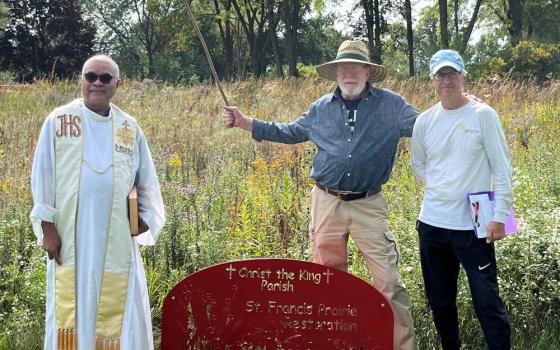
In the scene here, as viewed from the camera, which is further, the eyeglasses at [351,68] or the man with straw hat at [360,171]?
the eyeglasses at [351,68]

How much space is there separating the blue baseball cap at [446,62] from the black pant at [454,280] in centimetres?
93

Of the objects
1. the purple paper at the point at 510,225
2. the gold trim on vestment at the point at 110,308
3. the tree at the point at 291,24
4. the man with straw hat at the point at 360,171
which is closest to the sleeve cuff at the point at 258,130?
the man with straw hat at the point at 360,171

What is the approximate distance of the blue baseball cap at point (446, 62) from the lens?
3.44 metres

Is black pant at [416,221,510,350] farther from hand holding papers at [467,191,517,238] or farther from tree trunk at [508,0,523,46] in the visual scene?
tree trunk at [508,0,523,46]

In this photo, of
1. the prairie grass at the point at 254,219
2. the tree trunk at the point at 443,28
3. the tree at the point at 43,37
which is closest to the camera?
the prairie grass at the point at 254,219

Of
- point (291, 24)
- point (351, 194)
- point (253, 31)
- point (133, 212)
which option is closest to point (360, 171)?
point (351, 194)

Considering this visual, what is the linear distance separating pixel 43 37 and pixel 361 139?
3565 cm

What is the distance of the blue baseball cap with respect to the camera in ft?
11.3

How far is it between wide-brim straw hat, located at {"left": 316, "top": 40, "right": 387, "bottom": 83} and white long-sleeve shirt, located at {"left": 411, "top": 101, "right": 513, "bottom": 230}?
0.65 m

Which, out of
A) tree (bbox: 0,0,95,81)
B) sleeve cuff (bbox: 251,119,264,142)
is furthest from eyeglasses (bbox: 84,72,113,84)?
tree (bbox: 0,0,95,81)

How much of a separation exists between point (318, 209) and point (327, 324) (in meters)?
0.86

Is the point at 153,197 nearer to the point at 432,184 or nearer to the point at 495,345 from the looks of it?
the point at 432,184

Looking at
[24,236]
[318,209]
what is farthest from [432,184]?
[24,236]

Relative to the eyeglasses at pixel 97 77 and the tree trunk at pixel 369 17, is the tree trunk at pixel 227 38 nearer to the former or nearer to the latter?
the tree trunk at pixel 369 17
